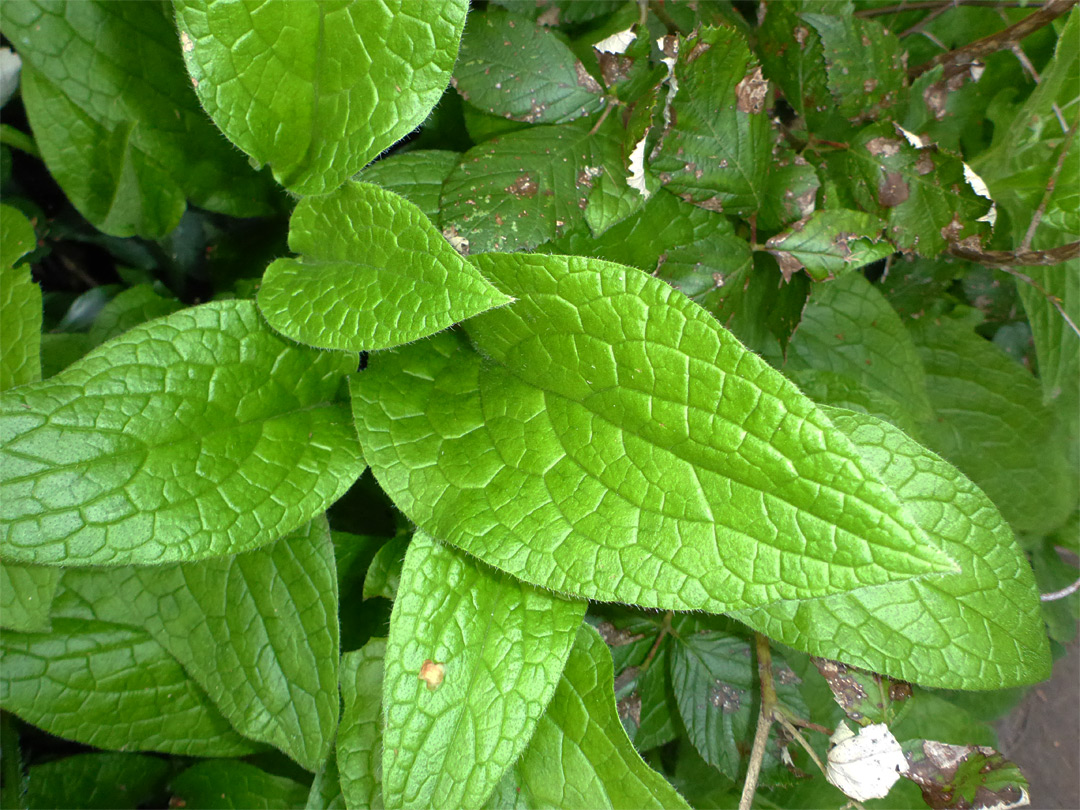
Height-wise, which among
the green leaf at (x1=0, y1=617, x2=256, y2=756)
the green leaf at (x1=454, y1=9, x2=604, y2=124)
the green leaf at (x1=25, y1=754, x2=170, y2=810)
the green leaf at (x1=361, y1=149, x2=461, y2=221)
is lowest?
the green leaf at (x1=25, y1=754, x2=170, y2=810)

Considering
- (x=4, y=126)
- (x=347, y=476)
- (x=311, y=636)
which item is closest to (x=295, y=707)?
(x=311, y=636)

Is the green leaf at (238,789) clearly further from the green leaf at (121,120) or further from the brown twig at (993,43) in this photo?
the brown twig at (993,43)

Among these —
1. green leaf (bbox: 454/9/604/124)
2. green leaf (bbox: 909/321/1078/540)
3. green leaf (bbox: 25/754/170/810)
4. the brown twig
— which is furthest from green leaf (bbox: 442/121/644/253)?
green leaf (bbox: 25/754/170/810)

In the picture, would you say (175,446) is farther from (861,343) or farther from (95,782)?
(861,343)

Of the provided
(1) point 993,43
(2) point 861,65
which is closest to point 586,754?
(2) point 861,65

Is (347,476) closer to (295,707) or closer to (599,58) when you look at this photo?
(295,707)

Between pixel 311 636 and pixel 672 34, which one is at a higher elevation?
pixel 672 34

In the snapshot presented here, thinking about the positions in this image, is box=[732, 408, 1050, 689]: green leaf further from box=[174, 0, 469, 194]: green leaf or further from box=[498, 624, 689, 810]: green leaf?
box=[174, 0, 469, 194]: green leaf
